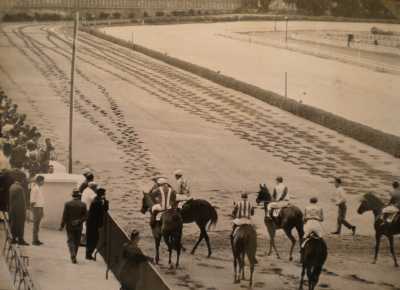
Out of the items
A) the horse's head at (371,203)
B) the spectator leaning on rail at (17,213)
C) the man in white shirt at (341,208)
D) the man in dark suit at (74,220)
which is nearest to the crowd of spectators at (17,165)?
the spectator leaning on rail at (17,213)

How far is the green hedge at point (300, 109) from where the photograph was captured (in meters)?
19.2

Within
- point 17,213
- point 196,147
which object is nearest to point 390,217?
point 17,213

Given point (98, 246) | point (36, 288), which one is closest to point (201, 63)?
point (98, 246)

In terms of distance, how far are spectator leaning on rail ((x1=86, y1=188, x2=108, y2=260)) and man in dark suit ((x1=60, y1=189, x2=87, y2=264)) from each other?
0.17 m

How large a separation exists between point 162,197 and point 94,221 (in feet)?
3.43

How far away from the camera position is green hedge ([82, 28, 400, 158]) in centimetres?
1916

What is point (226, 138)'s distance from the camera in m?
20.5

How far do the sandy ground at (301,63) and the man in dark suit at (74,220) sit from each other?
7.94 meters

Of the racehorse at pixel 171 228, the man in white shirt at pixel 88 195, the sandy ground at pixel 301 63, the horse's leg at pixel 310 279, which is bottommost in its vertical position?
the horse's leg at pixel 310 279

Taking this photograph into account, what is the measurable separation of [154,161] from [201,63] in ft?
49.8

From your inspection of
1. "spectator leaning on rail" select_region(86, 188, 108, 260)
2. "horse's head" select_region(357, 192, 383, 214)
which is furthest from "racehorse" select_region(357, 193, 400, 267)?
"spectator leaning on rail" select_region(86, 188, 108, 260)

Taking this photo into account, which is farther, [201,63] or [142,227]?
[201,63]

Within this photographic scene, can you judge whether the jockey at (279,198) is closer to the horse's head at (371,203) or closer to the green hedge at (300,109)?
the horse's head at (371,203)

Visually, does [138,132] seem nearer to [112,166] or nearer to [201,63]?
[112,166]
